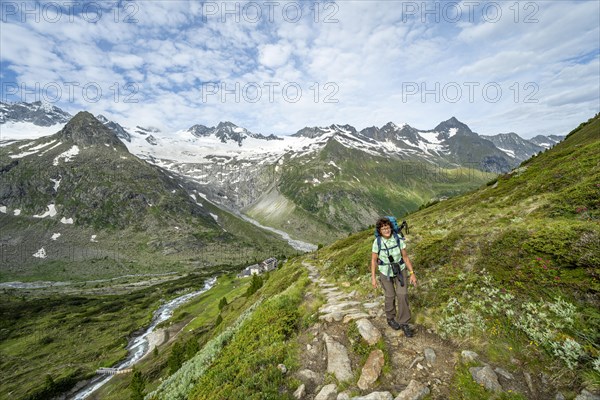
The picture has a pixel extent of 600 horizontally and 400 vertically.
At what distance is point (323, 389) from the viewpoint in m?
8.55

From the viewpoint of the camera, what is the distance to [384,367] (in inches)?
338

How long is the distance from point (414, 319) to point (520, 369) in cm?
377

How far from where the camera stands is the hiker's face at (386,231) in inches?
424

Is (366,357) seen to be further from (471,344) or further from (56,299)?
(56,299)

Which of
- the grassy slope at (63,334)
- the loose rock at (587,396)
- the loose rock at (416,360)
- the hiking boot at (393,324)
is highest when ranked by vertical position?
the loose rock at (587,396)

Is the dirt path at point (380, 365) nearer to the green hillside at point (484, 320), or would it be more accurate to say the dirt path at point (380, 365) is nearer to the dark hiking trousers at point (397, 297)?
the green hillside at point (484, 320)

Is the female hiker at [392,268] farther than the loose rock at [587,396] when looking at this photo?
Yes

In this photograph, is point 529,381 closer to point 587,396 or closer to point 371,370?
point 587,396

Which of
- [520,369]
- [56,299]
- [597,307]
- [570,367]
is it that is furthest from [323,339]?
[56,299]

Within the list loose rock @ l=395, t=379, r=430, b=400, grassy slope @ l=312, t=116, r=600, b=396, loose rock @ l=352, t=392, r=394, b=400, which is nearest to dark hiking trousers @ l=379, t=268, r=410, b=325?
grassy slope @ l=312, t=116, r=600, b=396

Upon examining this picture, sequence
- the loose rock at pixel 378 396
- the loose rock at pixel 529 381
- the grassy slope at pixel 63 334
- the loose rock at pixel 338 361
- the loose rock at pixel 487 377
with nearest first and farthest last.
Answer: the loose rock at pixel 529 381 → the loose rock at pixel 487 377 → the loose rock at pixel 378 396 → the loose rock at pixel 338 361 → the grassy slope at pixel 63 334

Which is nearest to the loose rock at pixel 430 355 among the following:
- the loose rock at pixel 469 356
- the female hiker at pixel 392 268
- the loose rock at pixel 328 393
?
the loose rock at pixel 469 356

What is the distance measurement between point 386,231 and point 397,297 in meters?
2.32

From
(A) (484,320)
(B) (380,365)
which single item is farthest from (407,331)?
(A) (484,320)
